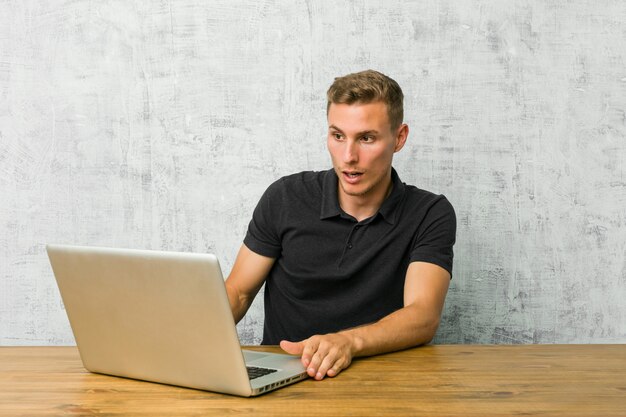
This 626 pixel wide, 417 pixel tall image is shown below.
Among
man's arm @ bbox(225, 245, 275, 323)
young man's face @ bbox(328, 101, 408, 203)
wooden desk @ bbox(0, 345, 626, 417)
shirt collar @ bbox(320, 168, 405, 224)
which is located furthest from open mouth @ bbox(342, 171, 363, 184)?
wooden desk @ bbox(0, 345, 626, 417)

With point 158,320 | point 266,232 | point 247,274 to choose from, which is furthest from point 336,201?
point 158,320

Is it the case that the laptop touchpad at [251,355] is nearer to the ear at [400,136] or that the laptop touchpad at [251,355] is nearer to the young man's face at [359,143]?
the young man's face at [359,143]

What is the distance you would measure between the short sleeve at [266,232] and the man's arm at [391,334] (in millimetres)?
430

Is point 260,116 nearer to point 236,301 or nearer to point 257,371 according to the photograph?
point 236,301

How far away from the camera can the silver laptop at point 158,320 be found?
129cm

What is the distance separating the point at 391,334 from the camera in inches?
66.5

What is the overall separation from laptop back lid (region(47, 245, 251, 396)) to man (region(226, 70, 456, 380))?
741 mm

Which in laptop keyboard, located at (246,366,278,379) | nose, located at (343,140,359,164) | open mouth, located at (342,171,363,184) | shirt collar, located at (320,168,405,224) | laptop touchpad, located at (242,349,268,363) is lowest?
laptop touchpad, located at (242,349,268,363)

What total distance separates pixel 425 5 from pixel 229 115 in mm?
771

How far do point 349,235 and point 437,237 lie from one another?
24 cm

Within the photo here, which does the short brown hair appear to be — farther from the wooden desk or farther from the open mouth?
the wooden desk

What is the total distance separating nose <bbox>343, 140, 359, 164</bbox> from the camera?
209 cm

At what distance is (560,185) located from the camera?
111 inches

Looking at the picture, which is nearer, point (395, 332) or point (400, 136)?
point (395, 332)
